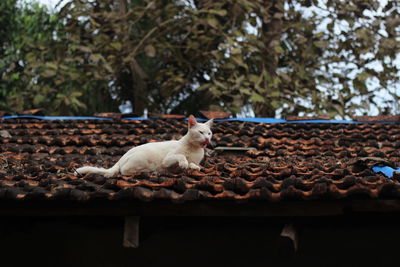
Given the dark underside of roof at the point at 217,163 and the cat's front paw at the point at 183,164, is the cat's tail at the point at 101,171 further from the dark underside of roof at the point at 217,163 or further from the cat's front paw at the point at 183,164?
the cat's front paw at the point at 183,164

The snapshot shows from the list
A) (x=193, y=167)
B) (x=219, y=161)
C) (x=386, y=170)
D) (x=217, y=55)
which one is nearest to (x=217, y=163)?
(x=219, y=161)

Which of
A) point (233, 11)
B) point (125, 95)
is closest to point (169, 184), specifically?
point (233, 11)

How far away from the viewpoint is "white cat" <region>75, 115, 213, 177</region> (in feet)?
14.5

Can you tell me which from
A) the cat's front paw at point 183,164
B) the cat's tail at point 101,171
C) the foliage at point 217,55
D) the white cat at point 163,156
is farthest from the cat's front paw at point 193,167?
the foliage at point 217,55

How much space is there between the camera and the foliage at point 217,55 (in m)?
11.1

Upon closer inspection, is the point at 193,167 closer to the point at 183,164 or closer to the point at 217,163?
the point at 183,164

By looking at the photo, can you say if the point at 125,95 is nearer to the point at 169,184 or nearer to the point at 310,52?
the point at 310,52

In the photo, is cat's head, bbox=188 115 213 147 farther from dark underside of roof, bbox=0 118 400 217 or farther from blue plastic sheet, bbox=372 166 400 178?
blue plastic sheet, bbox=372 166 400 178

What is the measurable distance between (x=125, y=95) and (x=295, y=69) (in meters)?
4.59

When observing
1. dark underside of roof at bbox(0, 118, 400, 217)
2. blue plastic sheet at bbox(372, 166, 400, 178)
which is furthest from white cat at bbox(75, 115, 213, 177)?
blue plastic sheet at bbox(372, 166, 400, 178)

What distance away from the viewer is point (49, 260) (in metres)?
4.49

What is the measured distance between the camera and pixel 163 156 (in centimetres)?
448

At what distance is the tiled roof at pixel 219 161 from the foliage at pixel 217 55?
10.5 feet

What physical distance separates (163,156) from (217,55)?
653cm
